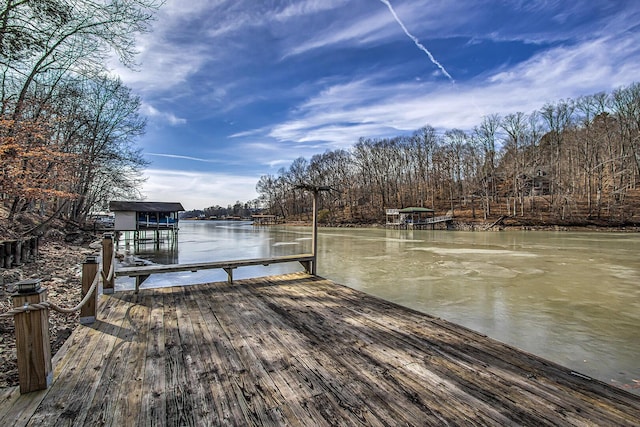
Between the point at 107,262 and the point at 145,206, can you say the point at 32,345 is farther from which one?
the point at 145,206

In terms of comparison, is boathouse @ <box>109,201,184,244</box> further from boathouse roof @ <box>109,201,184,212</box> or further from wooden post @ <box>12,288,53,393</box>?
wooden post @ <box>12,288,53,393</box>

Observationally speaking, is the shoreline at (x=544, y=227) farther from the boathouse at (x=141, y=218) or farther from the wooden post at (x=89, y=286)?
the wooden post at (x=89, y=286)

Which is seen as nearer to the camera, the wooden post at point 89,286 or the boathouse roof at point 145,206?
the wooden post at point 89,286

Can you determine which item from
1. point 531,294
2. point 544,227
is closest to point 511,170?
point 544,227

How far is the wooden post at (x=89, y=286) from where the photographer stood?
11.1 ft

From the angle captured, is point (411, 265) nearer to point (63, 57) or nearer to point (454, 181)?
point (63, 57)

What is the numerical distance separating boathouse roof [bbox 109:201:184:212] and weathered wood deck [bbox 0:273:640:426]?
858 inches

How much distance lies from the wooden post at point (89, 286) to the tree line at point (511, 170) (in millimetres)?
24179

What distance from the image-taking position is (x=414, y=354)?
277 centimetres

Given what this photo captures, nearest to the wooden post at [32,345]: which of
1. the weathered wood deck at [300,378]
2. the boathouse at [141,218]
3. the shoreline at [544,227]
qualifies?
the weathered wood deck at [300,378]

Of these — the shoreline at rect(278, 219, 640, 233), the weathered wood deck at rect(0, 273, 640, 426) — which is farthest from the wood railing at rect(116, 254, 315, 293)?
the shoreline at rect(278, 219, 640, 233)

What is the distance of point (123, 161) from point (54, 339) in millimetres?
15828

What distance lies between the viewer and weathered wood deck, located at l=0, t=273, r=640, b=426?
1.88 metres

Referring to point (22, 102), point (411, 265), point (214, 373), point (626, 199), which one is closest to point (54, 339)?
point (214, 373)
